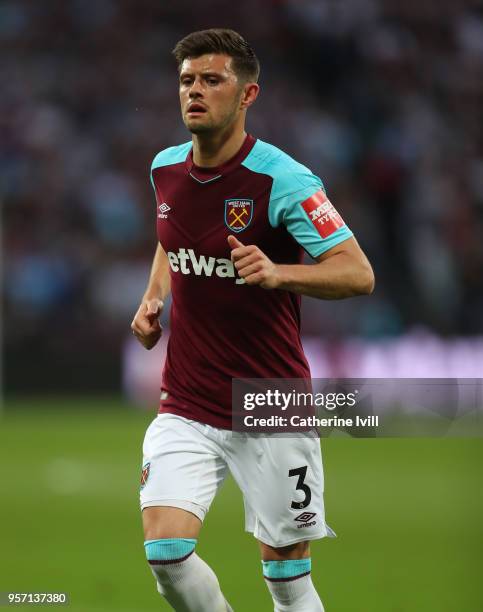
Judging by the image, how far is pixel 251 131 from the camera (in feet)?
57.6

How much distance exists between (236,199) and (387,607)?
8.36 feet

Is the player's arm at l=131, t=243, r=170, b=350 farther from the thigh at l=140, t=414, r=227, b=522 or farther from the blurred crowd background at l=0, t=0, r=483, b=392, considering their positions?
the blurred crowd background at l=0, t=0, r=483, b=392

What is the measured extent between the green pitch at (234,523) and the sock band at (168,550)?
6.21 ft

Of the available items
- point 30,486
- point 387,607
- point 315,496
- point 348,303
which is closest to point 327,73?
point 348,303

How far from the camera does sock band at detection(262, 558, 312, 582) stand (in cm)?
499

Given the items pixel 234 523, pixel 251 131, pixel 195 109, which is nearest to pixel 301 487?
pixel 195 109

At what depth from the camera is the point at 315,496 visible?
16.3 feet

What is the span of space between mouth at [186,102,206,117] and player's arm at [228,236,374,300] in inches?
22.5

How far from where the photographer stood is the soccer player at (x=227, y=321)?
4766 millimetres

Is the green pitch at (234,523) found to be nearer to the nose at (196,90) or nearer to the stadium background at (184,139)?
the stadium background at (184,139)

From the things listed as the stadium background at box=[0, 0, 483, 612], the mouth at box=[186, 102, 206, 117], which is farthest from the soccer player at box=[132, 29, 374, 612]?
the stadium background at box=[0, 0, 483, 612]

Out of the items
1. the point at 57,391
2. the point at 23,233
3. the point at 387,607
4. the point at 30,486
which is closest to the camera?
the point at 387,607

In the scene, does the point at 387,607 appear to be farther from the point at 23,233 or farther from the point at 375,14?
the point at 375,14

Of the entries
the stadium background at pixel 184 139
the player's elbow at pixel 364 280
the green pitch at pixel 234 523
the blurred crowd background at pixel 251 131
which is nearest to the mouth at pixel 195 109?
the player's elbow at pixel 364 280
